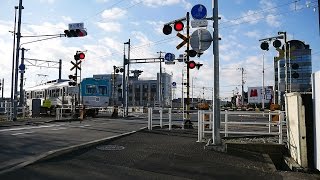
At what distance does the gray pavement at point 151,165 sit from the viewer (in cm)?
715

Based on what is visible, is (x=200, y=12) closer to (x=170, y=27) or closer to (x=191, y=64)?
(x=170, y=27)

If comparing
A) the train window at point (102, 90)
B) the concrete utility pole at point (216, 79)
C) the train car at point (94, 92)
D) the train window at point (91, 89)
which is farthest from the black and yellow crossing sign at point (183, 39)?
the train window at point (102, 90)

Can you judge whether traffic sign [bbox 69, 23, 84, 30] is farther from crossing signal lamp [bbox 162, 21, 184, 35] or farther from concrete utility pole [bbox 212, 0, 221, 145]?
concrete utility pole [bbox 212, 0, 221, 145]

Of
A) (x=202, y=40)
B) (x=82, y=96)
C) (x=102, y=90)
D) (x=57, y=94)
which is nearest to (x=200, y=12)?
(x=202, y=40)

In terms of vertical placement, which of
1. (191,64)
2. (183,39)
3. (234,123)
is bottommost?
(234,123)

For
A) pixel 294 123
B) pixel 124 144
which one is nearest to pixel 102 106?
pixel 124 144

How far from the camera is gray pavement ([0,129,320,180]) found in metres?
7.15

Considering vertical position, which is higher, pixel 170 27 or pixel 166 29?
pixel 170 27

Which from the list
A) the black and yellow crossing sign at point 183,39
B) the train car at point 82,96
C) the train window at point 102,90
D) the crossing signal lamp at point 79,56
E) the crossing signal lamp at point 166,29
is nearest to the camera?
Answer: the crossing signal lamp at point 166,29

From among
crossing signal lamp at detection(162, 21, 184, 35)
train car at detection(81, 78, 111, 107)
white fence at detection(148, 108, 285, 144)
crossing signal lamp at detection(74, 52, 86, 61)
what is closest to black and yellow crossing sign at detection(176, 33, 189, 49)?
crossing signal lamp at detection(162, 21, 184, 35)

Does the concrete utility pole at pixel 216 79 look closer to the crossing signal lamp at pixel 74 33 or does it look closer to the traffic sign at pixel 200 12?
the traffic sign at pixel 200 12

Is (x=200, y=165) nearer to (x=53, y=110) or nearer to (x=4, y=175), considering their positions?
(x=4, y=175)

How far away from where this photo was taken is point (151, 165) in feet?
26.9

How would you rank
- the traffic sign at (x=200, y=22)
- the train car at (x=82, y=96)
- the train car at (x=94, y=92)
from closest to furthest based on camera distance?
the traffic sign at (x=200, y=22) → the train car at (x=82, y=96) → the train car at (x=94, y=92)
